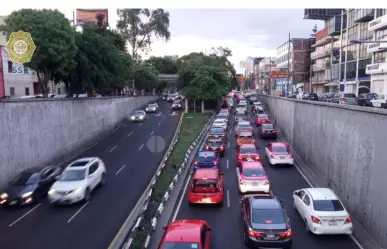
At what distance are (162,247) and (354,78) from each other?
192 ft

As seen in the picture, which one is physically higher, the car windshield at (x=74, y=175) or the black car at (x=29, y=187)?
the car windshield at (x=74, y=175)

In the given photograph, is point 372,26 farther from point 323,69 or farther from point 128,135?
point 128,135

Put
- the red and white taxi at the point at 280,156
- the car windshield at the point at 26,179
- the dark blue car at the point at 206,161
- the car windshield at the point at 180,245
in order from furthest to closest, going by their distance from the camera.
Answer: the red and white taxi at the point at 280,156 → the dark blue car at the point at 206,161 → the car windshield at the point at 26,179 → the car windshield at the point at 180,245

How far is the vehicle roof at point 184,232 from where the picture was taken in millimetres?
10219

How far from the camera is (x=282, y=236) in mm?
11734

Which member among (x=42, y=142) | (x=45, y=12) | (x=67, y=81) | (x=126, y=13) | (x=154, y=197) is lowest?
(x=154, y=197)

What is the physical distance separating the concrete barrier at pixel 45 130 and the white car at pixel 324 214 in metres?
16.5

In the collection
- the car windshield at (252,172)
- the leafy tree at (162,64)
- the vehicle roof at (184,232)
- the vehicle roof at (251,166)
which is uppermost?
the leafy tree at (162,64)

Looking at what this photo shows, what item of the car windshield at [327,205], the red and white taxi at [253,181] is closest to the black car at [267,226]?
the car windshield at [327,205]

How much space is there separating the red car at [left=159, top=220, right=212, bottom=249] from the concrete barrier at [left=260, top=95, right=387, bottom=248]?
628 centimetres

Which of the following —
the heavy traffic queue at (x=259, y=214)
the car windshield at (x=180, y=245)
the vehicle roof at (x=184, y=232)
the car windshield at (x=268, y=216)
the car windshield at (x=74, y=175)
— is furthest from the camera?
the car windshield at (x=74, y=175)

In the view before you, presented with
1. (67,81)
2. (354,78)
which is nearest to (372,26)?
(354,78)

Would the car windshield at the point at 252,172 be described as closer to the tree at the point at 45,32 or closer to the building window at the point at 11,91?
the tree at the point at 45,32

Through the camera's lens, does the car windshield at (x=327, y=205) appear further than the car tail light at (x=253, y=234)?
Yes
